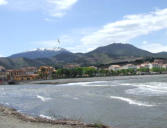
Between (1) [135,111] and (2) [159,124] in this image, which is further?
(1) [135,111]

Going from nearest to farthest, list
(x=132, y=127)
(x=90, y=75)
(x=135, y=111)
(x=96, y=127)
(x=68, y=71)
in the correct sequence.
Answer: (x=96, y=127) < (x=132, y=127) < (x=135, y=111) < (x=68, y=71) < (x=90, y=75)

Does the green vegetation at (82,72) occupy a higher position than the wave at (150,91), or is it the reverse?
the green vegetation at (82,72)

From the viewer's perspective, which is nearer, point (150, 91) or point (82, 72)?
point (150, 91)

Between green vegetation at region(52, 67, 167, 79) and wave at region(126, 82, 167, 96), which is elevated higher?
green vegetation at region(52, 67, 167, 79)

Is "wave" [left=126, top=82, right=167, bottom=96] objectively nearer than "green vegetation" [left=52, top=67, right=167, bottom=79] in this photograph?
Yes

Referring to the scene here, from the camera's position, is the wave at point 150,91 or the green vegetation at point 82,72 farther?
the green vegetation at point 82,72

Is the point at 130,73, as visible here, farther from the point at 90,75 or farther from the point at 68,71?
the point at 68,71

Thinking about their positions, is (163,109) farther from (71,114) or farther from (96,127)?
(96,127)

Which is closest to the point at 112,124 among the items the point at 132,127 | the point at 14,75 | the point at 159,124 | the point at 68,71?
the point at 132,127

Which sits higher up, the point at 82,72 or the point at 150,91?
the point at 82,72

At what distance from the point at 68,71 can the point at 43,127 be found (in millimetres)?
152766

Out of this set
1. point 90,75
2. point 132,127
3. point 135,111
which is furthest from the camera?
point 90,75

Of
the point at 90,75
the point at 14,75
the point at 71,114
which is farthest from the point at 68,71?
the point at 71,114

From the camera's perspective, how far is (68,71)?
17075 cm
